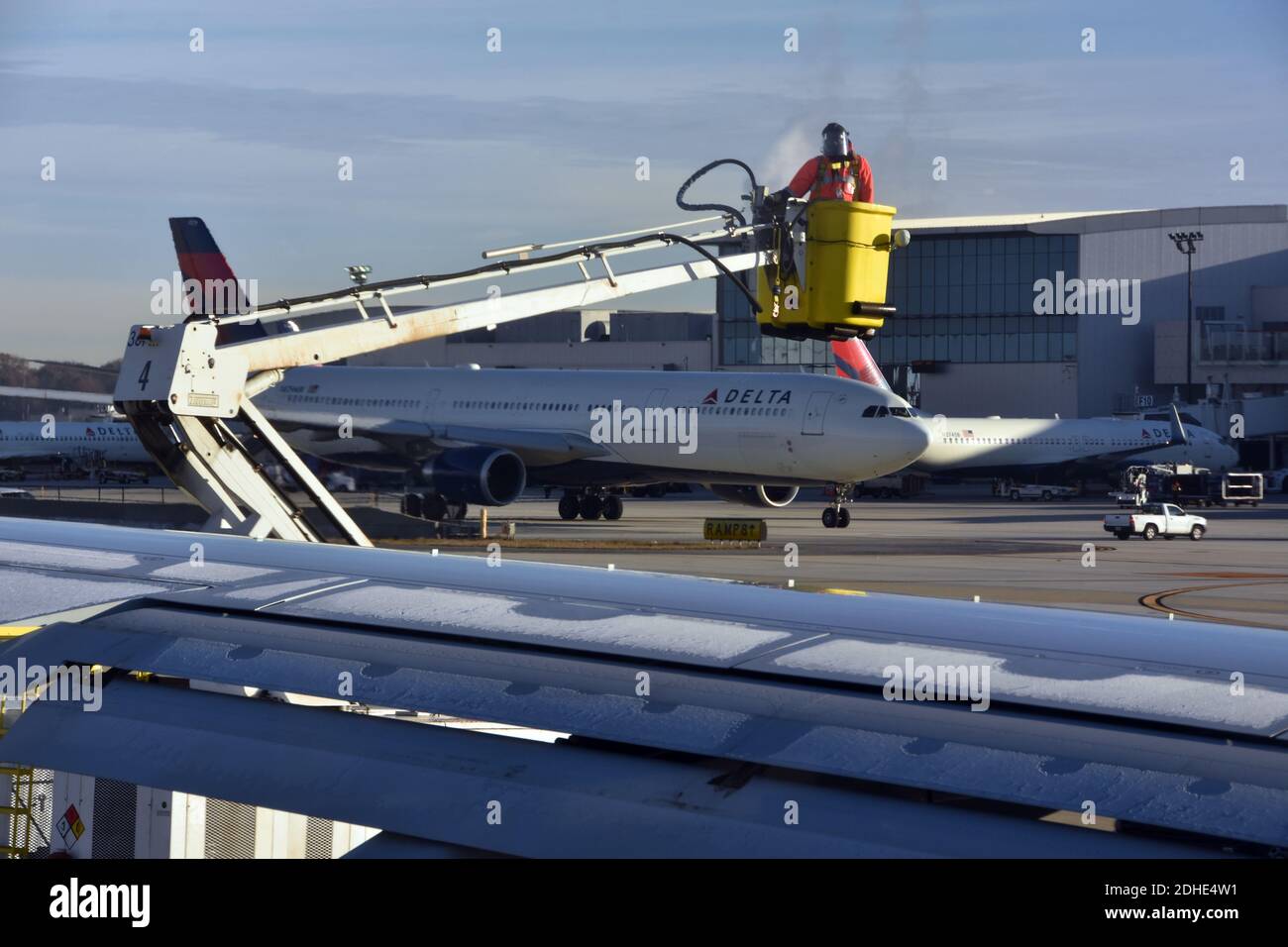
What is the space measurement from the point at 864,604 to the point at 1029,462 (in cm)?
6663

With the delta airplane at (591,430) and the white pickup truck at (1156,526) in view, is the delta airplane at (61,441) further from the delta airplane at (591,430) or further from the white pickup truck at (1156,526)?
the white pickup truck at (1156,526)

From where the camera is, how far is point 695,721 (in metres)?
3.29

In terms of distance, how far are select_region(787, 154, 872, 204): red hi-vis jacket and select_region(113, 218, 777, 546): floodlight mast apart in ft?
2.75

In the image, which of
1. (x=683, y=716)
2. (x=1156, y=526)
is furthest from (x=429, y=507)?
(x=683, y=716)

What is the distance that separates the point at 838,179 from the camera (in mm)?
10352

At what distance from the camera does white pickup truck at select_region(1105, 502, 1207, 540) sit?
135ft

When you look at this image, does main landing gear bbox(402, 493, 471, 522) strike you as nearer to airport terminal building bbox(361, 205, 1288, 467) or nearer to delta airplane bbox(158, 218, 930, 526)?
delta airplane bbox(158, 218, 930, 526)

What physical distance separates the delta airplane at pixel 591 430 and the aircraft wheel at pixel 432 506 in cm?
4

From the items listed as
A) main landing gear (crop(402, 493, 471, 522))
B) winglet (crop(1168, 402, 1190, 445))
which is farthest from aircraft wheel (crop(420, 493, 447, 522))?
winglet (crop(1168, 402, 1190, 445))

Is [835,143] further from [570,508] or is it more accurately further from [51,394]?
[570,508]

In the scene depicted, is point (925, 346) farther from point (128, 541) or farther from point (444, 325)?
point (128, 541)

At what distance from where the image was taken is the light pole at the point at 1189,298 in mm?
85500
